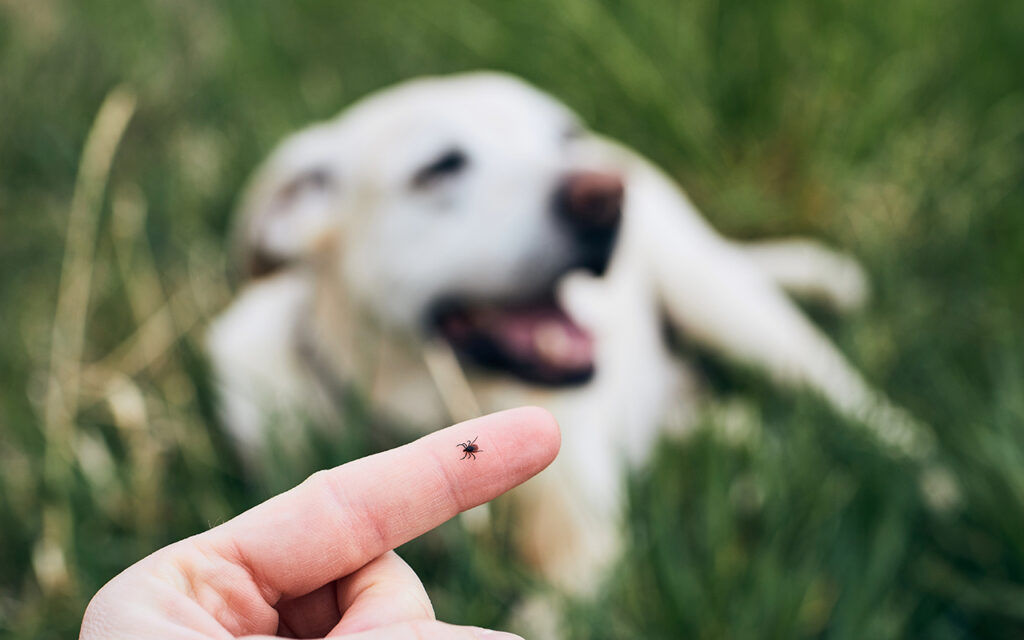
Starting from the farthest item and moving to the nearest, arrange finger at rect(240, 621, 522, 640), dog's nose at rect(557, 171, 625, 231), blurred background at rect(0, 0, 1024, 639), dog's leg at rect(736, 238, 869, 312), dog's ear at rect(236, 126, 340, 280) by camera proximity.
Answer: dog's leg at rect(736, 238, 869, 312)
dog's ear at rect(236, 126, 340, 280)
dog's nose at rect(557, 171, 625, 231)
blurred background at rect(0, 0, 1024, 639)
finger at rect(240, 621, 522, 640)

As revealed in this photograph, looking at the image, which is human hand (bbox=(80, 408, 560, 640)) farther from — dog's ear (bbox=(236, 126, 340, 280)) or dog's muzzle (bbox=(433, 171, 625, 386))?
dog's ear (bbox=(236, 126, 340, 280))

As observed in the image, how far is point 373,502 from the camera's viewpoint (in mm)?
727

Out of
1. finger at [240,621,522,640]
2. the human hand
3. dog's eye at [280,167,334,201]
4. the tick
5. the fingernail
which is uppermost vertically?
dog's eye at [280,167,334,201]

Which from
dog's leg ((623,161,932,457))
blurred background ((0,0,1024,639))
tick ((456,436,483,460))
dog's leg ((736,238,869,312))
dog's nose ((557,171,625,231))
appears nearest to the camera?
tick ((456,436,483,460))

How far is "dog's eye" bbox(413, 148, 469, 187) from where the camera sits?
1598 millimetres

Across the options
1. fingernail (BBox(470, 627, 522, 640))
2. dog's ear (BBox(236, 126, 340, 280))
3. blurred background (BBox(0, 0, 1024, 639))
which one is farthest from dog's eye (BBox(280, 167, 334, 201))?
fingernail (BBox(470, 627, 522, 640))

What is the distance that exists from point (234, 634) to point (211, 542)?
7cm

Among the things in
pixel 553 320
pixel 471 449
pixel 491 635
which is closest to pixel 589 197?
pixel 553 320

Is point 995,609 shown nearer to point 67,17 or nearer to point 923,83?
point 923,83

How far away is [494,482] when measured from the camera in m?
0.74

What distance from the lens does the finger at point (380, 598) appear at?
2.25ft

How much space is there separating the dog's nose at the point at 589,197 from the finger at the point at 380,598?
87cm

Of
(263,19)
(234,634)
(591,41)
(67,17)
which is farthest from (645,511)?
(67,17)

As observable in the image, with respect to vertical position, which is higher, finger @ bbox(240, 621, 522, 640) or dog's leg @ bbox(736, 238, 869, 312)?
dog's leg @ bbox(736, 238, 869, 312)
